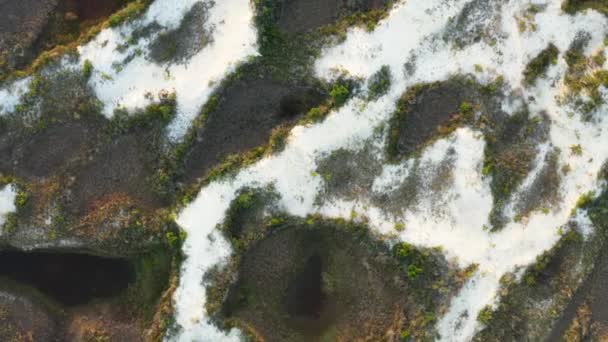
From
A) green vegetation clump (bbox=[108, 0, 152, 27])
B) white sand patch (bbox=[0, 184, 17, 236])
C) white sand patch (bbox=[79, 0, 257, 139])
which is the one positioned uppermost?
green vegetation clump (bbox=[108, 0, 152, 27])

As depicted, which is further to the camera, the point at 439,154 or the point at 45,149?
the point at 45,149

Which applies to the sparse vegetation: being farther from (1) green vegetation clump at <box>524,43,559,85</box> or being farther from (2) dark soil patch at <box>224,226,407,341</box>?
(1) green vegetation clump at <box>524,43,559,85</box>

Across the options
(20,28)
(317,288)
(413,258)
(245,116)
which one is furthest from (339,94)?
(20,28)

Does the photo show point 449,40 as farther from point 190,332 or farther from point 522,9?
point 190,332

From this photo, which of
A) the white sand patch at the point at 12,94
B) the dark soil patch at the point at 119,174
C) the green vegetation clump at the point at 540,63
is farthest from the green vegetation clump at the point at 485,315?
the white sand patch at the point at 12,94

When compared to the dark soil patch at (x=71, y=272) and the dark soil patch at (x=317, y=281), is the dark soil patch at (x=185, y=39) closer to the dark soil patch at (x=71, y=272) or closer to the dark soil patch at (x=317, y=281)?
the dark soil patch at (x=317, y=281)

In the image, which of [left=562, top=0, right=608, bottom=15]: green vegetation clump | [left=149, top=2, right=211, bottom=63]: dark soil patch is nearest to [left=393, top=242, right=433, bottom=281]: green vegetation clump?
[left=149, top=2, right=211, bottom=63]: dark soil patch

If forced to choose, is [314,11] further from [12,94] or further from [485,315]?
[485,315]

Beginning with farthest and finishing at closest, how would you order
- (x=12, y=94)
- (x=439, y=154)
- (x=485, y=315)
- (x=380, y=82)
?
(x=12, y=94), (x=380, y=82), (x=439, y=154), (x=485, y=315)
